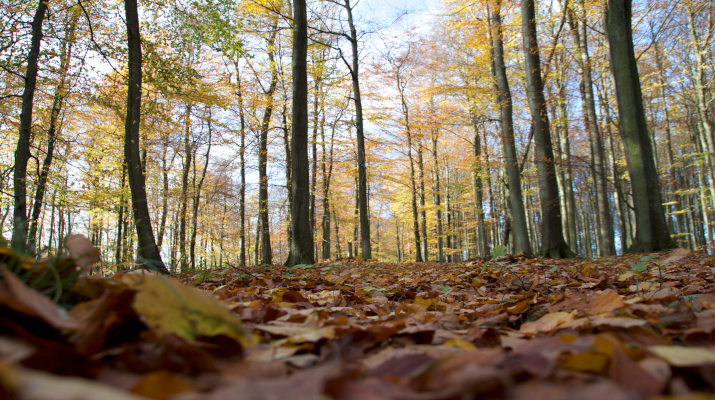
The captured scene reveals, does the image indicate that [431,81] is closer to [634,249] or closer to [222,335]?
[634,249]

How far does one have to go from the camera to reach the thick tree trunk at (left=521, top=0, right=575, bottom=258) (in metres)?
7.62

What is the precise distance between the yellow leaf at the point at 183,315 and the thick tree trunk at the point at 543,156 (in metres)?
7.83

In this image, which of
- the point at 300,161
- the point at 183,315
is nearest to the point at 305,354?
the point at 183,315

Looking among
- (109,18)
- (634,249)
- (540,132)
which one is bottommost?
(634,249)

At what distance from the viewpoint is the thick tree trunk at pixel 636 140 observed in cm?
648

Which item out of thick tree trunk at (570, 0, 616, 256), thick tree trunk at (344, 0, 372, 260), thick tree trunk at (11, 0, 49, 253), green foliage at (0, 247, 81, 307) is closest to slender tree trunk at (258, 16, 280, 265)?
thick tree trunk at (344, 0, 372, 260)

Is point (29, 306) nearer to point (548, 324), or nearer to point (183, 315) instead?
point (183, 315)

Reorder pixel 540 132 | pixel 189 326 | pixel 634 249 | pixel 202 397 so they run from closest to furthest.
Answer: pixel 202 397 < pixel 189 326 < pixel 634 249 < pixel 540 132

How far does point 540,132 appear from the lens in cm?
814

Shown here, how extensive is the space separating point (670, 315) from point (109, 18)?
13.8 meters

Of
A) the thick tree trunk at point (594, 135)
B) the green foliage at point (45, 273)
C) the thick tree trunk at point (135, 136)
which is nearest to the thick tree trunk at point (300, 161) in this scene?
the thick tree trunk at point (135, 136)

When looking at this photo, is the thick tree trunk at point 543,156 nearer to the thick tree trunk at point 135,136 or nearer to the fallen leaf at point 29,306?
the thick tree trunk at point 135,136

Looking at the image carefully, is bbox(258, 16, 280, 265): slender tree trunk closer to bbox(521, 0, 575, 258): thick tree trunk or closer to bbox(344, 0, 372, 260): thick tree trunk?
bbox(344, 0, 372, 260): thick tree trunk

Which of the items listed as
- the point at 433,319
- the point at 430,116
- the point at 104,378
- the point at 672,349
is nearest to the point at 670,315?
the point at 672,349
